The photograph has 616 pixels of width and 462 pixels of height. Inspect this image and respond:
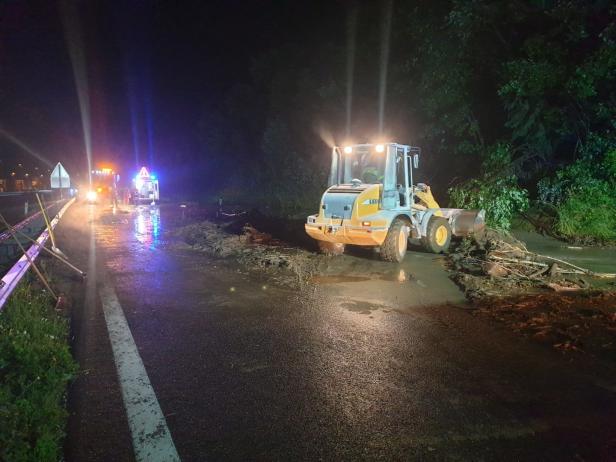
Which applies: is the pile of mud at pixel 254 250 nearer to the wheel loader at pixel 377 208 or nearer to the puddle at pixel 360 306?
the wheel loader at pixel 377 208

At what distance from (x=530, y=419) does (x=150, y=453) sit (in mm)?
2962

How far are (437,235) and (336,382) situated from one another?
8.24 metres

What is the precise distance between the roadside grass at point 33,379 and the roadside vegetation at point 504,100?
13163 mm

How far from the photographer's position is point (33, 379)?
4.18 m

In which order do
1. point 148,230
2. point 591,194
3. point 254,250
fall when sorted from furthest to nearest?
point 148,230, point 591,194, point 254,250

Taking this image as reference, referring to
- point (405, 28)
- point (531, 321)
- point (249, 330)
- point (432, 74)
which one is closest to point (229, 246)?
point (249, 330)

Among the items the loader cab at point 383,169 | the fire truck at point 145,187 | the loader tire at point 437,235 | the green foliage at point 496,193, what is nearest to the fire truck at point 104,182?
the fire truck at point 145,187

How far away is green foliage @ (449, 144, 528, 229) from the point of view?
1493 centimetres

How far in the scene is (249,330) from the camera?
5898 millimetres

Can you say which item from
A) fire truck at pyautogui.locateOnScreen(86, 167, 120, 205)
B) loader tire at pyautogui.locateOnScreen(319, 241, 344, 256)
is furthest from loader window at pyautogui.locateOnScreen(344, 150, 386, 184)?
fire truck at pyautogui.locateOnScreen(86, 167, 120, 205)

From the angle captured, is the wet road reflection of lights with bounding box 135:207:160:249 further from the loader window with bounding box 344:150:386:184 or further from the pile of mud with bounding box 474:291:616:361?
the pile of mud with bounding box 474:291:616:361

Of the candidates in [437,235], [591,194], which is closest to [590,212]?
[591,194]

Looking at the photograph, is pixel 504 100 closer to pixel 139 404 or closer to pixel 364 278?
pixel 364 278

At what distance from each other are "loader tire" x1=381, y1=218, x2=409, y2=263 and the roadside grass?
669cm
